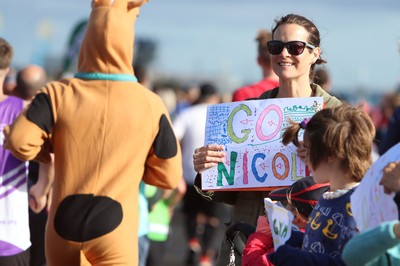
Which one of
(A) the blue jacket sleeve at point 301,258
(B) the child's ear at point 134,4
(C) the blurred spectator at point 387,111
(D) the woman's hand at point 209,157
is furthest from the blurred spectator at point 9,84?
(C) the blurred spectator at point 387,111

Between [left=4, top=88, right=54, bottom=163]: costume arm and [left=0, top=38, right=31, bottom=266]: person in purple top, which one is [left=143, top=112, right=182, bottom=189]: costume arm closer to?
[left=4, top=88, right=54, bottom=163]: costume arm

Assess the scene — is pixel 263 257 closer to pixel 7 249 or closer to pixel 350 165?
pixel 350 165

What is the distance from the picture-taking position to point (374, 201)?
11.8 feet

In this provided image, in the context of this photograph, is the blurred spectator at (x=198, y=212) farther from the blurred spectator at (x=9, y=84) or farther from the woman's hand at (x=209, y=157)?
the woman's hand at (x=209, y=157)

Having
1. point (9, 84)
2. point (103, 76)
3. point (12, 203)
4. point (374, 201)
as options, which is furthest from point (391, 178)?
point (9, 84)

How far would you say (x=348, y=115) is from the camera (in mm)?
3986

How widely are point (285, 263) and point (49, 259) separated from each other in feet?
5.81

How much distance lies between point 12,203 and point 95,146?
1.50m

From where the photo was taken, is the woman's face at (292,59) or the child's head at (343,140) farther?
the woman's face at (292,59)

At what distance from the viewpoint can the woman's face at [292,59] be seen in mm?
5355

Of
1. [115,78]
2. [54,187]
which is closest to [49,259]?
[54,187]

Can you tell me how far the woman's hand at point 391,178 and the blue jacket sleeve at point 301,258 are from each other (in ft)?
1.33

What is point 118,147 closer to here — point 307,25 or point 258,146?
point 258,146

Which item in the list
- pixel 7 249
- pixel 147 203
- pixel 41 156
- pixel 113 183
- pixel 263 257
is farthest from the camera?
pixel 147 203
